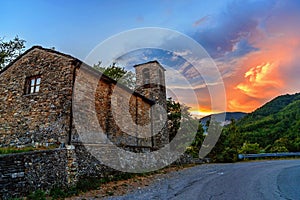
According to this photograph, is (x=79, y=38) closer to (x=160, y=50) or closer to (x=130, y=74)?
(x=160, y=50)

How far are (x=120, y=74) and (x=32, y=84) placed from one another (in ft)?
52.6

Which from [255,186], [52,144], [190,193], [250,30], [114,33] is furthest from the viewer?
[114,33]

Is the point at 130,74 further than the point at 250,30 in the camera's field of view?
Yes

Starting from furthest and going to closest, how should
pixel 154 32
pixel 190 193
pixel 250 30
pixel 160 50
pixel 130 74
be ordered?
1. pixel 130 74
2. pixel 160 50
3. pixel 154 32
4. pixel 250 30
5. pixel 190 193

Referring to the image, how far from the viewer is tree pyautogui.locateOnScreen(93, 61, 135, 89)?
26.2 meters

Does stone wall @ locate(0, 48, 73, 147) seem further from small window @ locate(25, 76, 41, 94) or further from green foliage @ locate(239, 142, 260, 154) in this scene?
green foliage @ locate(239, 142, 260, 154)

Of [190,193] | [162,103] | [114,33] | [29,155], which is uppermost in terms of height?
[114,33]

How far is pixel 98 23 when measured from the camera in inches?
533

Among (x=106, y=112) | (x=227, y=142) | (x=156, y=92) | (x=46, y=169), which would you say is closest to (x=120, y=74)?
(x=156, y=92)

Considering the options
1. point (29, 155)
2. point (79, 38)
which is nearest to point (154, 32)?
point (79, 38)

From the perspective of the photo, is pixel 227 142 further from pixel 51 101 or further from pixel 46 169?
pixel 46 169

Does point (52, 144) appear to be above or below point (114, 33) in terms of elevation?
below

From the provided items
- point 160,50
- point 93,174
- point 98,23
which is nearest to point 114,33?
point 98,23

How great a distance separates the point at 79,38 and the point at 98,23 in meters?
1.78
